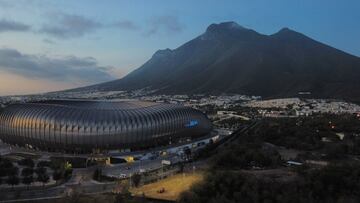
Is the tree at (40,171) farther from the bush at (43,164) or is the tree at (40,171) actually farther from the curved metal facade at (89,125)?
the curved metal facade at (89,125)

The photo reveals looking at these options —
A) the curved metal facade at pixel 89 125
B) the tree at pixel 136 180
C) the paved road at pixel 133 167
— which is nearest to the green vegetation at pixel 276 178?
the paved road at pixel 133 167

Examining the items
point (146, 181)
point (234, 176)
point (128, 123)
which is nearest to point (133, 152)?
point (128, 123)

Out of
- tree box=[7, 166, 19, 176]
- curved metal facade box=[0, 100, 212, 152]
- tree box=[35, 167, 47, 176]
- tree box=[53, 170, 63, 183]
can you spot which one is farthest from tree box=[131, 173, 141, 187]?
curved metal facade box=[0, 100, 212, 152]

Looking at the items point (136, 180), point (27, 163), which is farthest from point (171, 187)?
point (27, 163)

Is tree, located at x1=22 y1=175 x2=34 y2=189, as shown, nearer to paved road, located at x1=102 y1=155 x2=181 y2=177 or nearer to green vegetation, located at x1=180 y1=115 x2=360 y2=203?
paved road, located at x1=102 y1=155 x2=181 y2=177

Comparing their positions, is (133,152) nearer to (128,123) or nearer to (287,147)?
(128,123)
